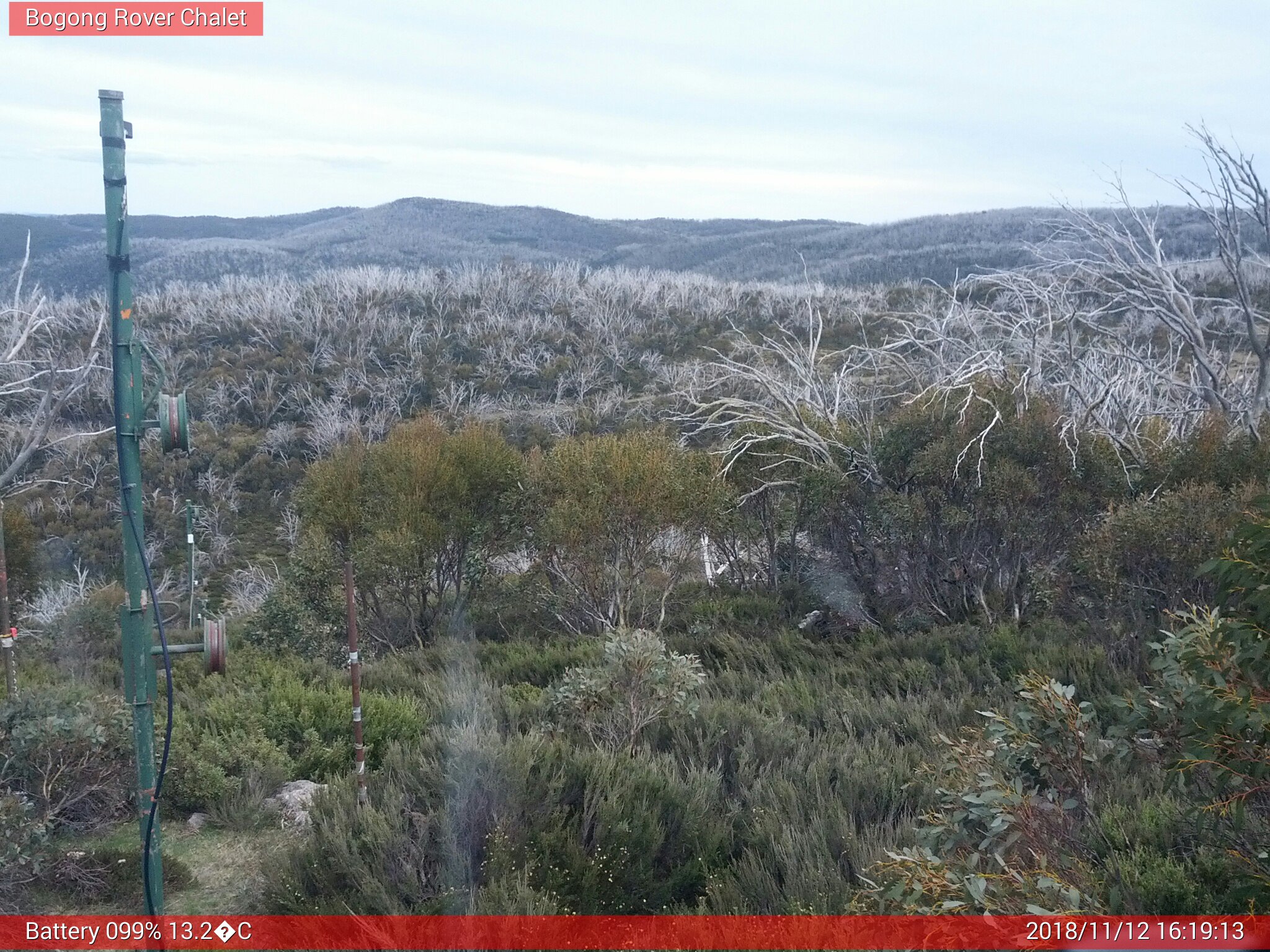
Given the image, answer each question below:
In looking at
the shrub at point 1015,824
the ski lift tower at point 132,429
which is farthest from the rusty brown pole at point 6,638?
the shrub at point 1015,824

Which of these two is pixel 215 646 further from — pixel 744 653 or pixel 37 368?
pixel 37 368

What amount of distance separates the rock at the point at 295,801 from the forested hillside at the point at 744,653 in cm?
8

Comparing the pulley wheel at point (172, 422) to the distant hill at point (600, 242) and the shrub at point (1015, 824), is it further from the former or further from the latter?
the distant hill at point (600, 242)

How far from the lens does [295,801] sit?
586 centimetres

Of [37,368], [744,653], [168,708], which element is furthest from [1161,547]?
[37,368]

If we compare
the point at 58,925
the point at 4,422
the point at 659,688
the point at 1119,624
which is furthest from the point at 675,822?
the point at 4,422

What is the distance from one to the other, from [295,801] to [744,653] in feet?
15.9

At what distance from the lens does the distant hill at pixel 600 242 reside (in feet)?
126

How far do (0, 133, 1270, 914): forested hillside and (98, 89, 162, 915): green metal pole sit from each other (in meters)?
0.15

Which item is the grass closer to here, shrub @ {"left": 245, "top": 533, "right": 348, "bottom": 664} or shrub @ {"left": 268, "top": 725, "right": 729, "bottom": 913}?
shrub @ {"left": 268, "top": 725, "right": 729, "bottom": 913}

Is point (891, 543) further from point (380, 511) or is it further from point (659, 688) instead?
point (380, 511)

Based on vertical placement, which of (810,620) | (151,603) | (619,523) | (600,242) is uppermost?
(600,242)

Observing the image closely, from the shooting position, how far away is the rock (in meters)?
5.55
